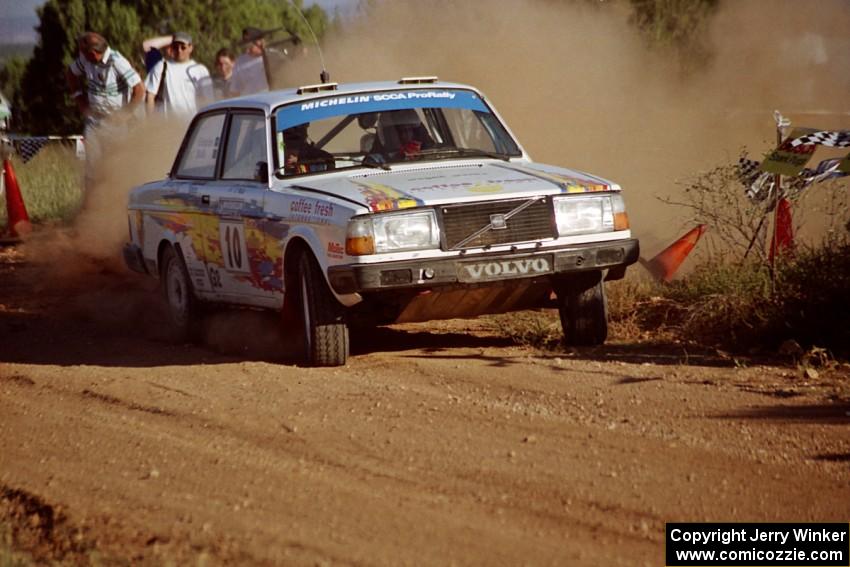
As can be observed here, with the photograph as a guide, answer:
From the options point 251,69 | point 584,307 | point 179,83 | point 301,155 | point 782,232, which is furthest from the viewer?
point 251,69

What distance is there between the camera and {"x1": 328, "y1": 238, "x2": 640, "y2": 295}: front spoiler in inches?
280

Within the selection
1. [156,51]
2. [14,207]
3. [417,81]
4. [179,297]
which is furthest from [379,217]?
[14,207]

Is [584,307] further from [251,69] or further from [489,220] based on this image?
[251,69]

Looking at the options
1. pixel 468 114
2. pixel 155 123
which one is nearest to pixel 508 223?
pixel 468 114

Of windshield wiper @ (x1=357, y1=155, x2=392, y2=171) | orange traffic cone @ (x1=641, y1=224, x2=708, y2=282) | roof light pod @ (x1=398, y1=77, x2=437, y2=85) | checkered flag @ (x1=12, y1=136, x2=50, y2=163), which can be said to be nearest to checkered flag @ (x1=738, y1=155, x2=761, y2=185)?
orange traffic cone @ (x1=641, y1=224, x2=708, y2=282)

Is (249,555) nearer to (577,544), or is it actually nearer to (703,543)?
(577,544)

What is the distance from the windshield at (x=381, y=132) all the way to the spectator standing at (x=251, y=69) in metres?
7.49

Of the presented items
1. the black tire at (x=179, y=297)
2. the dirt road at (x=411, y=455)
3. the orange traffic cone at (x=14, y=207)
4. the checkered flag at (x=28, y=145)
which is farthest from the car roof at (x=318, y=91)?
the checkered flag at (x=28, y=145)

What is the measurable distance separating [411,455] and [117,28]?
37.8 metres

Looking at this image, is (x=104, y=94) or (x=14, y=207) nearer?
(x=104, y=94)

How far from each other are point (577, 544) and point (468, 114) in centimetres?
481

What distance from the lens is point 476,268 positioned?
7.24 m

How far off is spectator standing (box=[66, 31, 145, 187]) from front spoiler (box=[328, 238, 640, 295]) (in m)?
8.60

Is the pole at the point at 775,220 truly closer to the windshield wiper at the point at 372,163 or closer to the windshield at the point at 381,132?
the windshield at the point at 381,132
